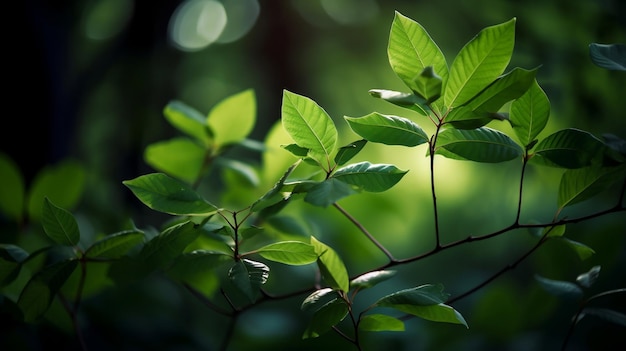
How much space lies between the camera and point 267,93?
9.04ft

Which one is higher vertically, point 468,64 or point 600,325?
point 468,64

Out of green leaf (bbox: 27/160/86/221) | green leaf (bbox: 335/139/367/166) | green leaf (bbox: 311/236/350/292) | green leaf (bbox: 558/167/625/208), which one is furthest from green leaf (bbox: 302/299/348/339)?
green leaf (bbox: 27/160/86/221)

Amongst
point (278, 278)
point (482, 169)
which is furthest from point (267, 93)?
point (278, 278)

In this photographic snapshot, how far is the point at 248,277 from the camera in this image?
406 mm

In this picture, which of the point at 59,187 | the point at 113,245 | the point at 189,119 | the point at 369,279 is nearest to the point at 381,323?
the point at 369,279

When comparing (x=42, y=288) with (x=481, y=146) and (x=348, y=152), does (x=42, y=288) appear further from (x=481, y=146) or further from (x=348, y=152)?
(x=481, y=146)

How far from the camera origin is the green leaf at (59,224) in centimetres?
46

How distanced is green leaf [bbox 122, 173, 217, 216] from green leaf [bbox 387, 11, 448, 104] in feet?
0.67

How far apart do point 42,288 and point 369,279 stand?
31 centimetres

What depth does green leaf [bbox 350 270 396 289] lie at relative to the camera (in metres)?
0.41

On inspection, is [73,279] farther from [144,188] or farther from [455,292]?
[455,292]

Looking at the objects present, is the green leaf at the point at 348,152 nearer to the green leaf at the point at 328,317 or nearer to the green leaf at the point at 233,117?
the green leaf at the point at 328,317

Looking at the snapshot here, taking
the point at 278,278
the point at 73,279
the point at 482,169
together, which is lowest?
the point at 278,278

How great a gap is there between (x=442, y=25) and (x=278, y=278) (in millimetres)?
1385
